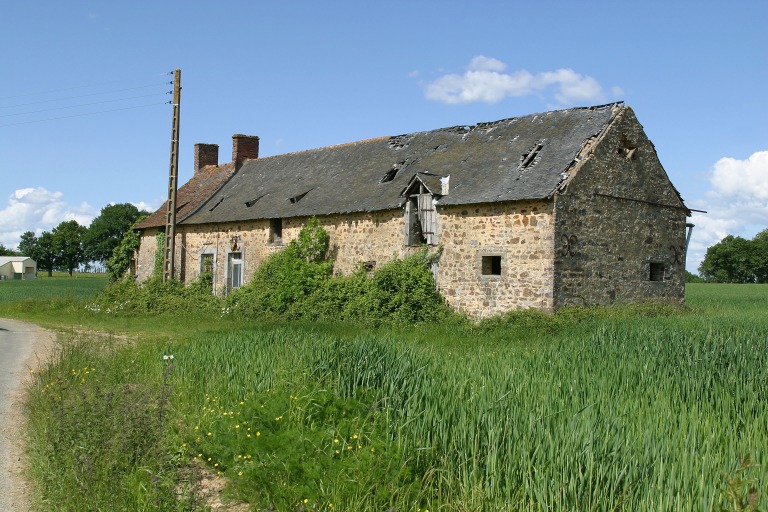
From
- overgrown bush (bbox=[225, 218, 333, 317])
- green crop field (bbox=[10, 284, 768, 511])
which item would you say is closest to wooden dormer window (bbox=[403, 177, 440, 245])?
overgrown bush (bbox=[225, 218, 333, 317])

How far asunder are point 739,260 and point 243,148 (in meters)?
72.7

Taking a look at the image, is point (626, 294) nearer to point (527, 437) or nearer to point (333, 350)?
point (333, 350)

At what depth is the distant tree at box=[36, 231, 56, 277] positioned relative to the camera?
317 ft

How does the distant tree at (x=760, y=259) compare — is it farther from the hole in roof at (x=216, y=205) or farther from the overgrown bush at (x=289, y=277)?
the overgrown bush at (x=289, y=277)

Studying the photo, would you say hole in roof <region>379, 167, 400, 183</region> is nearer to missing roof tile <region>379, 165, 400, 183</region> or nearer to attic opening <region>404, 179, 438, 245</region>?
missing roof tile <region>379, 165, 400, 183</region>

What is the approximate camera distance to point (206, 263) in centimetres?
2817

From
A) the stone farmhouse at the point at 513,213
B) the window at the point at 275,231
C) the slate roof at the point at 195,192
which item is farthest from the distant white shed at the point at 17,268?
the window at the point at 275,231

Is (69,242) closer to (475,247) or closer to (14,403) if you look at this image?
(475,247)

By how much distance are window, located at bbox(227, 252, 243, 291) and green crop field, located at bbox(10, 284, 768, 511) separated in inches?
655

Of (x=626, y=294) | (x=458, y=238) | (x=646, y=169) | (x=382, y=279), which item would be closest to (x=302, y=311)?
(x=382, y=279)

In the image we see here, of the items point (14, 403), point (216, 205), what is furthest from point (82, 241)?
point (14, 403)

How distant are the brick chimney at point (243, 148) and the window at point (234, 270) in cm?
718

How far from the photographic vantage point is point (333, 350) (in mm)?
9008

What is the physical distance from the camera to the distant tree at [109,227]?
88.2 metres
